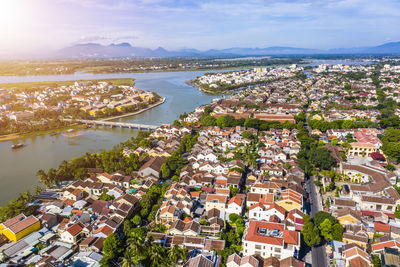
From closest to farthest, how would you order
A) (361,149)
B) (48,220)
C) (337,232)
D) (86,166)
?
(337,232) < (48,220) < (86,166) < (361,149)

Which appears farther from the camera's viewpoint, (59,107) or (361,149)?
(59,107)

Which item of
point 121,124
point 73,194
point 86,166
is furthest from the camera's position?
point 121,124

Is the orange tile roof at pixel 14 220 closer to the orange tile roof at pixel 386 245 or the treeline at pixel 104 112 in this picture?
the orange tile roof at pixel 386 245

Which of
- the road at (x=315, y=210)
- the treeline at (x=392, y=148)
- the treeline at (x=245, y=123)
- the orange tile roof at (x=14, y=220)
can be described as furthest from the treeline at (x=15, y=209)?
the treeline at (x=392, y=148)

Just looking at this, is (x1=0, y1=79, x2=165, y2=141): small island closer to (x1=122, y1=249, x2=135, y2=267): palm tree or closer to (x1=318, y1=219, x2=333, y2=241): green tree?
(x1=122, y1=249, x2=135, y2=267): palm tree

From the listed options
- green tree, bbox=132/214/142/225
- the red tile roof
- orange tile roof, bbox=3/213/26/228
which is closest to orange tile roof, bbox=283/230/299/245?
the red tile roof

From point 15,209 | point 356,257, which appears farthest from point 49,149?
point 356,257

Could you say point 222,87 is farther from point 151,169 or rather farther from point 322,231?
point 322,231

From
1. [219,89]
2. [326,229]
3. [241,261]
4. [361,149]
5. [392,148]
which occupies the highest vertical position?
[219,89]
